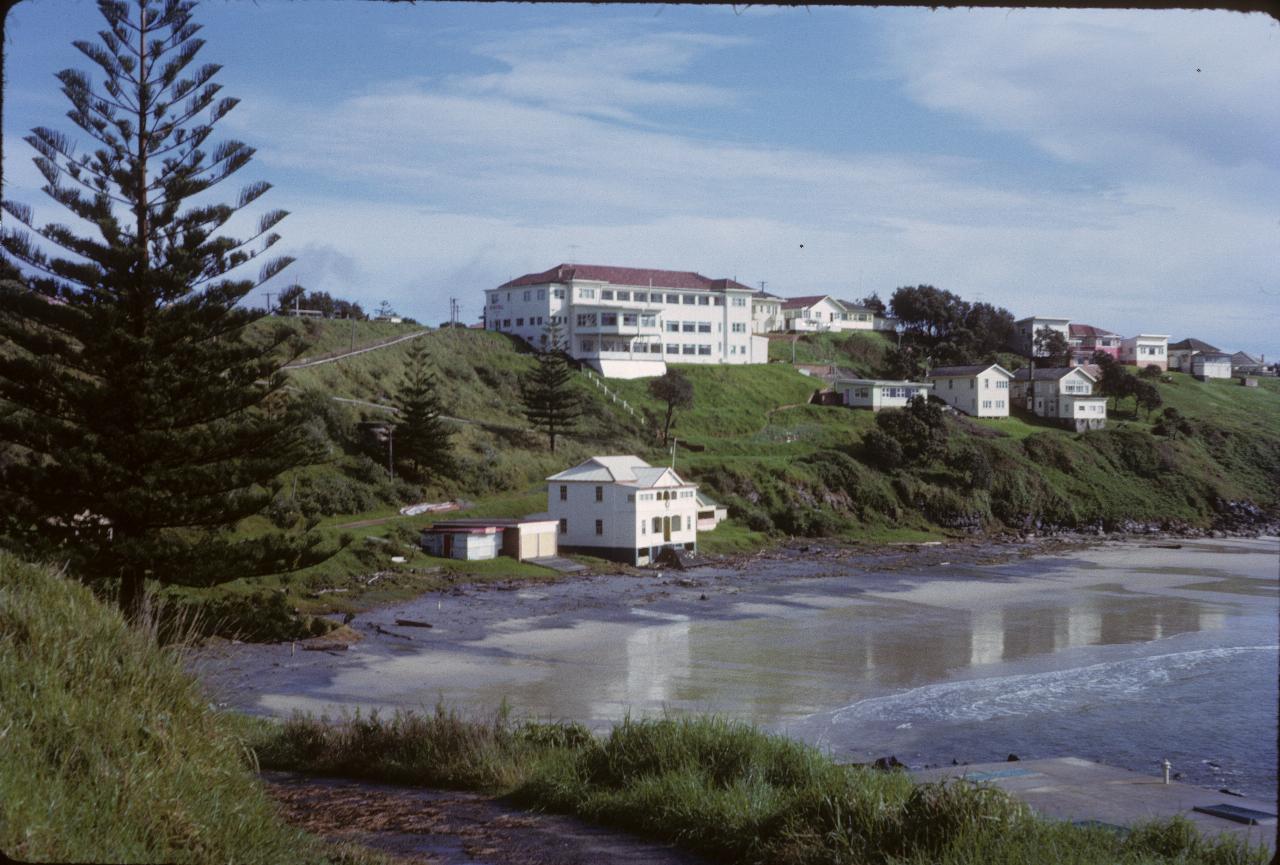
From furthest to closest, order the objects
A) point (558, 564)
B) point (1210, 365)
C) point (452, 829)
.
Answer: point (1210, 365) → point (558, 564) → point (452, 829)

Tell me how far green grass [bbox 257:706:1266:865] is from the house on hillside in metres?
48.8

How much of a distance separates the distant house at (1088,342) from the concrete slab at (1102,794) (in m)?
55.0

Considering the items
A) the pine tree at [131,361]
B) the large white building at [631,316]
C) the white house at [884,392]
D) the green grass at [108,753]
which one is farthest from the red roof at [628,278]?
the green grass at [108,753]

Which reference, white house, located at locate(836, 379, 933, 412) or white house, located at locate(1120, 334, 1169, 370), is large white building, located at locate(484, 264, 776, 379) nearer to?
white house, located at locate(836, 379, 933, 412)

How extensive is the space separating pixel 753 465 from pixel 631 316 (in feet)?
65.7

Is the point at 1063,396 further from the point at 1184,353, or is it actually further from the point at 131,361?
the point at 131,361

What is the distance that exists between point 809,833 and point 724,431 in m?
53.8

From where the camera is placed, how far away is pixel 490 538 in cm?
3606

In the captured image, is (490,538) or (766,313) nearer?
(490,538)

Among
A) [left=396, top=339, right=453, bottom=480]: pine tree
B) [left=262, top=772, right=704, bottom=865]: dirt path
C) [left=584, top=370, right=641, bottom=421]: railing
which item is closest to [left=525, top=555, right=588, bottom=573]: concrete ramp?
[left=396, top=339, right=453, bottom=480]: pine tree

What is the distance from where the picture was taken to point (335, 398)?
46.4 meters

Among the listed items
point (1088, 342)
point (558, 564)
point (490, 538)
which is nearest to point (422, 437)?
point (490, 538)

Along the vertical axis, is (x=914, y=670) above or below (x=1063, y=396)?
below

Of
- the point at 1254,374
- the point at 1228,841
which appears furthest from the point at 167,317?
the point at 1254,374
